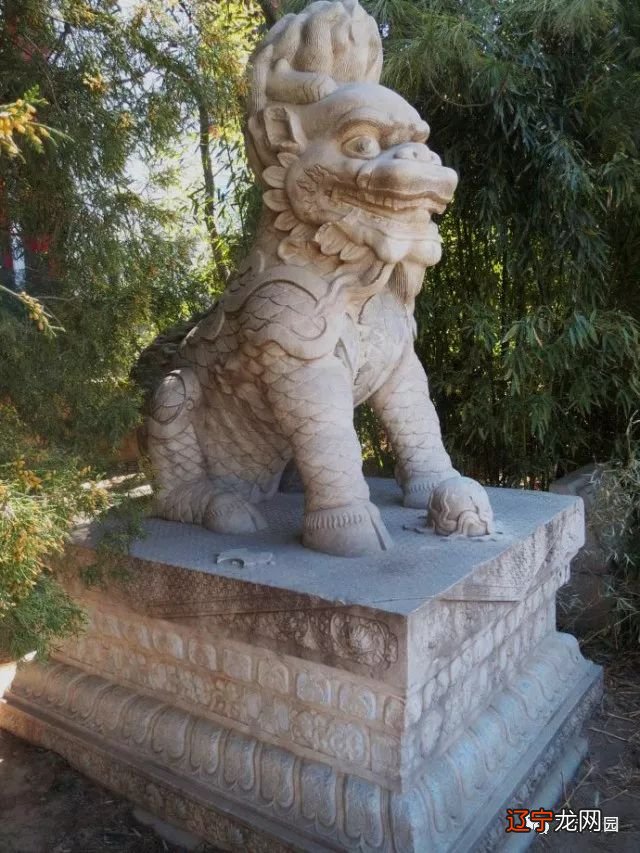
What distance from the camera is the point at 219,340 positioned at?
6.03 ft

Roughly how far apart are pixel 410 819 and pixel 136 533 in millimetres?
894

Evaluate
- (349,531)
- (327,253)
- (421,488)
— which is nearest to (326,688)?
(349,531)

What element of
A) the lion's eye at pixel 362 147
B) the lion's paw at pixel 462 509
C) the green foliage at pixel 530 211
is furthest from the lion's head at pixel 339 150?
the green foliage at pixel 530 211

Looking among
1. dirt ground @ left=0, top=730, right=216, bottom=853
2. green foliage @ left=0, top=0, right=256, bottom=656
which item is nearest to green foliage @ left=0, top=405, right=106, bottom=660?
green foliage @ left=0, top=0, right=256, bottom=656

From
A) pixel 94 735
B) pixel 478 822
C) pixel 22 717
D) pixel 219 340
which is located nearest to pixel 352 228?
pixel 219 340

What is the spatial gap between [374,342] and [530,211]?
1273 millimetres

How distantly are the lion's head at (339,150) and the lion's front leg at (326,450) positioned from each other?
0.28m

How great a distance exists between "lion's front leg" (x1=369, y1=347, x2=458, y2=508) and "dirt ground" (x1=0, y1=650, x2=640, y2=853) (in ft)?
2.84

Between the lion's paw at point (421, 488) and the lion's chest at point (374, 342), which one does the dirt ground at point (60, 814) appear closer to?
the lion's paw at point (421, 488)

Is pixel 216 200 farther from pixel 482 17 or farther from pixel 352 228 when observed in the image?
pixel 352 228

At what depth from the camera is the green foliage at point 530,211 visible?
2.49m

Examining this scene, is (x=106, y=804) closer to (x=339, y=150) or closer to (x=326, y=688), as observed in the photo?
(x=326, y=688)

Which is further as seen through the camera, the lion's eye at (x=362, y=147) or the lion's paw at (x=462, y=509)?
the lion's paw at (x=462, y=509)

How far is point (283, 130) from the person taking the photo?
1.64m
